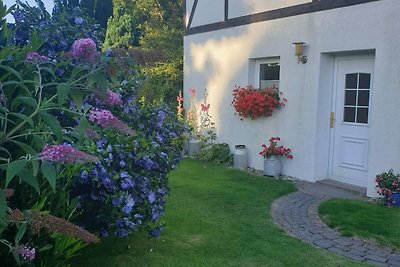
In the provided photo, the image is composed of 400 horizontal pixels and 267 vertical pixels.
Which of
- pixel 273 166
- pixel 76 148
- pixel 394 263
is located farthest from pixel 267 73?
pixel 76 148

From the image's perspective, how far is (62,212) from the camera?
2795 mm

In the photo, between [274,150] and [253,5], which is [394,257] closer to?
[274,150]

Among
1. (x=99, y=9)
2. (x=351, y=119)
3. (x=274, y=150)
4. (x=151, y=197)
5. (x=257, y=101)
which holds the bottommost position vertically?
(x=274, y=150)

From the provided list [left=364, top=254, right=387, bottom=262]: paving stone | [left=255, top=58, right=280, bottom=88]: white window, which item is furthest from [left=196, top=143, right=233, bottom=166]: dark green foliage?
[left=364, top=254, right=387, bottom=262]: paving stone

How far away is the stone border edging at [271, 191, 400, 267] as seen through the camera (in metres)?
3.82

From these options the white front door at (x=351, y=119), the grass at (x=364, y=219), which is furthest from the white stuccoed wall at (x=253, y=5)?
the grass at (x=364, y=219)

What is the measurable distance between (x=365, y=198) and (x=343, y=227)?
Answer: 4.63 feet

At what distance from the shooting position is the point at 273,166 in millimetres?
7230

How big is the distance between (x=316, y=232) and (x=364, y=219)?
71 centimetres

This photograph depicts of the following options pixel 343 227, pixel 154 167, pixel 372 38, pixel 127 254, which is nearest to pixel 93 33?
pixel 154 167

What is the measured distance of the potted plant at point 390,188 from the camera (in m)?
5.27

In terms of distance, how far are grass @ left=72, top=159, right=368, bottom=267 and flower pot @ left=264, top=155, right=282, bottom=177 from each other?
1.12 meters

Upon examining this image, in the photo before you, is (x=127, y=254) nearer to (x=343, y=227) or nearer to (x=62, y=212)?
(x=62, y=212)

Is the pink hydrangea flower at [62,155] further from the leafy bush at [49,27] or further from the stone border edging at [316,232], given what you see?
the stone border edging at [316,232]
